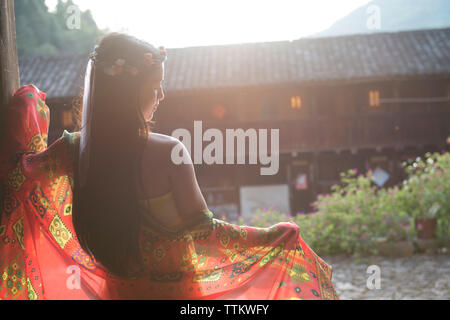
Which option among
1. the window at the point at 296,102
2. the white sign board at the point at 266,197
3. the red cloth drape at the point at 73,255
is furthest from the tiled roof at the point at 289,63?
the red cloth drape at the point at 73,255

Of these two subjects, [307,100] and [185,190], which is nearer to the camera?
[185,190]

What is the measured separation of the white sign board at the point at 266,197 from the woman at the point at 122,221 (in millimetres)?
11732

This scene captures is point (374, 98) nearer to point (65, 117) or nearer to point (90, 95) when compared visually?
point (65, 117)

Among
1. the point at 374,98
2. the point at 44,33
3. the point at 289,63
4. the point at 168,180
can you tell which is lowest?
the point at 168,180

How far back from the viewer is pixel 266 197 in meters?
13.4

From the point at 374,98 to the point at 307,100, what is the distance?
2.02m

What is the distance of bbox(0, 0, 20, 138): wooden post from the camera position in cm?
167

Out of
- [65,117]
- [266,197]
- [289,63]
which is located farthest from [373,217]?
[65,117]

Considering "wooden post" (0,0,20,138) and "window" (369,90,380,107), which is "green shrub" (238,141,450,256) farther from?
"wooden post" (0,0,20,138)

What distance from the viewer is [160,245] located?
4.58 ft

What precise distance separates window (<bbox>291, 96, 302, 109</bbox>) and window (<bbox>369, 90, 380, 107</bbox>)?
2.12 m

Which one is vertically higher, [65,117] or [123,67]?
[65,117]

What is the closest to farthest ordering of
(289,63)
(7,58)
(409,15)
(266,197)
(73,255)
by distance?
(73,255) < (7,58) < (289,63) < (266,197) < (409,15)

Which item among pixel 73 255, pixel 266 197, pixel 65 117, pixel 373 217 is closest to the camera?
pixel 73 255
